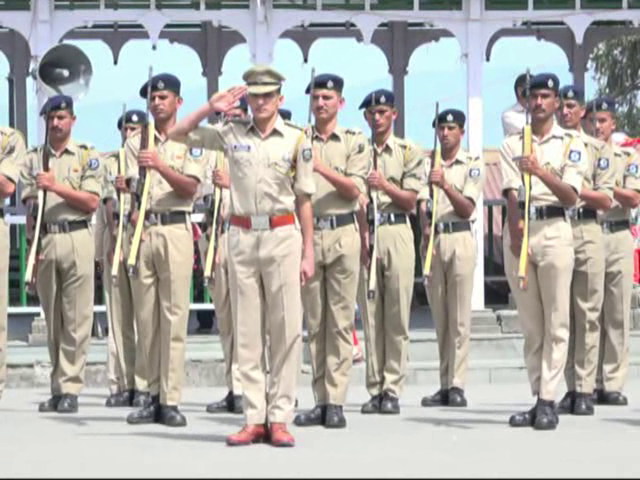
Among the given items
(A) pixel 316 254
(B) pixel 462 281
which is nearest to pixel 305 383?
(B) pixel 462 281

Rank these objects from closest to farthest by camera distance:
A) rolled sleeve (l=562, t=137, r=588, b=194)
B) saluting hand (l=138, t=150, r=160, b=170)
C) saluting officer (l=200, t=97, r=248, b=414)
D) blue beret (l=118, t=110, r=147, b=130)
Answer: saluting hand (l=138, t=150, r=160, b=170)
rolled sleeve (l=562, t=137, r=588, b=194)
saluting officer (l=200, t=97, r=248, b=414)
blue beret (l=118, t=110, r=147, b=130)

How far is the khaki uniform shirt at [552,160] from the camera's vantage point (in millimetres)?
12773

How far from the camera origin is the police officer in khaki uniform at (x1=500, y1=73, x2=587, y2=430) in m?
12.8

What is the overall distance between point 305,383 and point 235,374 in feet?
7.93

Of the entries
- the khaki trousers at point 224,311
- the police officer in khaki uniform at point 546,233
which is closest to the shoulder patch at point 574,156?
the police officer in khaki uniform at point 546,233

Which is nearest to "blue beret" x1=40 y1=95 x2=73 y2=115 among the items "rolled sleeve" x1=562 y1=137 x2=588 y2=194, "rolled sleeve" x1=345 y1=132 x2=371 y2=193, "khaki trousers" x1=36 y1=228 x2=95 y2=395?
"khaki trousers" x1=36 y1=228 x2=95 y2=395

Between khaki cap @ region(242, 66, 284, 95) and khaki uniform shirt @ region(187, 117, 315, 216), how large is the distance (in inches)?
8.1

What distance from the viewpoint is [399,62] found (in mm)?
24641

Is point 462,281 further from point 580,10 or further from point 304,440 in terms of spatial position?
point 580,10

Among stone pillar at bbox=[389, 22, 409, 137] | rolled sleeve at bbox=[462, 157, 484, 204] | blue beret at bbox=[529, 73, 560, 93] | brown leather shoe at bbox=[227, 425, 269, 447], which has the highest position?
stone pillar at bbox=[389, 22, 409, 137]

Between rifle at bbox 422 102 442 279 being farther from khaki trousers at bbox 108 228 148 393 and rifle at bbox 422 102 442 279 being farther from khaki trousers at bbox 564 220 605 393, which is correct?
khaki trousers at bbox 108 228 148 393

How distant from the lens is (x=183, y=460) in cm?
1105

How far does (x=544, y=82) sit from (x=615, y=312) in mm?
2937

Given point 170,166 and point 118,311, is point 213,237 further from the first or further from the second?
point 170,166
